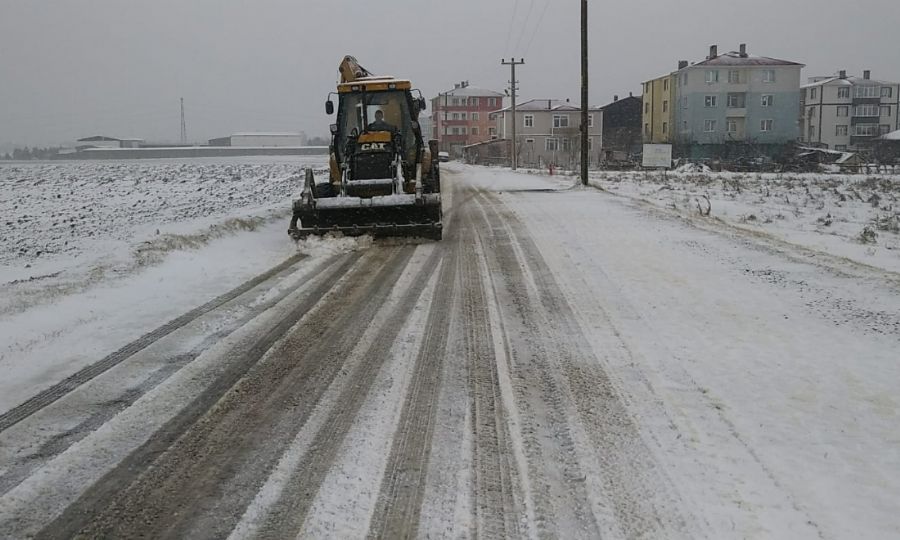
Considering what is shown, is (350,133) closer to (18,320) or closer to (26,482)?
(18,320)

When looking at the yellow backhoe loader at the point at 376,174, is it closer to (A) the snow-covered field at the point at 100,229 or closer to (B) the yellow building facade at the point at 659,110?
(A) the snow-covered field at the point at 100,229

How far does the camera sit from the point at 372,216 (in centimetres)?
1197

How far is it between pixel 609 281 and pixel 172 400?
518cm

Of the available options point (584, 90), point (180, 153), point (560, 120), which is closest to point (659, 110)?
point (560, 120)

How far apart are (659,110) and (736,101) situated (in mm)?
9249

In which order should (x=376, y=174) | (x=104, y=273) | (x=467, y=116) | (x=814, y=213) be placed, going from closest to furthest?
(x=104, y=273), (x=376, y=174), (x=814, y=213), (x=467, y=116)

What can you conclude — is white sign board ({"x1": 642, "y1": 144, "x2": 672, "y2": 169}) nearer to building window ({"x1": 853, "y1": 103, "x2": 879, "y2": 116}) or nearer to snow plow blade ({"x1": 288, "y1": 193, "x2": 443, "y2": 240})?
snow plow blade ({"x1": 288, "y1": 193, "x2": 443, "y2": 240})

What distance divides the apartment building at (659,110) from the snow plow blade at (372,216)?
66.2 metres

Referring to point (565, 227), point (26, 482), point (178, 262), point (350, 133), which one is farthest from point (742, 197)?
point (26, 482)

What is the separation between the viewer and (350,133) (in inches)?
532

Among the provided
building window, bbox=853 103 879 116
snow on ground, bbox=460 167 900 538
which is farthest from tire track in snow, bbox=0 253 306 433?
building window, bbox=853 103 879 116

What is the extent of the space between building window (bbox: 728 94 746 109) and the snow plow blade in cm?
6632

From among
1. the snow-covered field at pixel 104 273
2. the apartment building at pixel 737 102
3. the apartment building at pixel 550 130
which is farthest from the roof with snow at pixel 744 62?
the snow-covered field at pixel 104 273

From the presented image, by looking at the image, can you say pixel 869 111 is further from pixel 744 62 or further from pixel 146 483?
pixel 146 483
